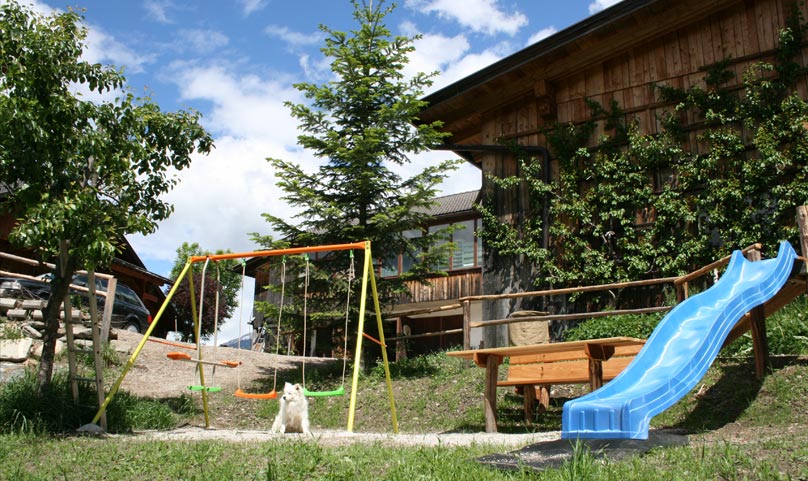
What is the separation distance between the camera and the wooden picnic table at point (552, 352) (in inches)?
285

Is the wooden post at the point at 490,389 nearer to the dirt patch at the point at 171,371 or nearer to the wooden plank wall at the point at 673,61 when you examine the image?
the dirt patch at the point at 171,371

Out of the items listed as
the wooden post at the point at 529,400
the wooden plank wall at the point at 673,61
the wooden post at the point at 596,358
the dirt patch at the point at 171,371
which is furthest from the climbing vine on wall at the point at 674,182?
the wooden post at the point at 596,358

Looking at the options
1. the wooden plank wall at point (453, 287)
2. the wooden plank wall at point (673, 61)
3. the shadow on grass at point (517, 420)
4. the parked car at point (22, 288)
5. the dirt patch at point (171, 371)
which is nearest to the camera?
the shadow on grass at point (517, 420)

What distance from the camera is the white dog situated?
8.54 meters

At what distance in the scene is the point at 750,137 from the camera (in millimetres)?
12492

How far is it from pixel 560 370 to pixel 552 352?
590 mm

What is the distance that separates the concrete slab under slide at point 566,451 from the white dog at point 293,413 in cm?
392

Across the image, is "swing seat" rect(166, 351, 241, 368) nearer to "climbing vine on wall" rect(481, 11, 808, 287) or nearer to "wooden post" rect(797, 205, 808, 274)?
"wooden post" rect(797, 205, 808, 274)

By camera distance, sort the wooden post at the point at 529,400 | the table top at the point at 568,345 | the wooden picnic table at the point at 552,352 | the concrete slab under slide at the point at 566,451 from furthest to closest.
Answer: the wooden post at the point at 529,400
the wooden picnic table at the point at 552,352
the table top at the point at 568,345
the concrete slab under slide at the point at 566,451

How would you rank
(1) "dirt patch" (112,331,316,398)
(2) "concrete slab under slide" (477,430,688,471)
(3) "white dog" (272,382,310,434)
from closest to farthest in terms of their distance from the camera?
(2) "concrete slab under slide" (477,430,688,471) < (3) "white dog" (272,382,310,434) < (1) "dirt patch" (112,331,316,398)

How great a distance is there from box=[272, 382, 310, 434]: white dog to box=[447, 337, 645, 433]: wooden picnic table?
1.96 metres

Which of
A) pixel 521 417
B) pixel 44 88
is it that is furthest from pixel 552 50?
pixel 44 88

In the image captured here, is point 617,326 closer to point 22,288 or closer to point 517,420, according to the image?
point 517,420

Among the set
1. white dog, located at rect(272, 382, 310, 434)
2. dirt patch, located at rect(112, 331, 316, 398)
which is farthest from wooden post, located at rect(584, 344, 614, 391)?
dirt patch, located at rect(112, 331, 316, 398)
